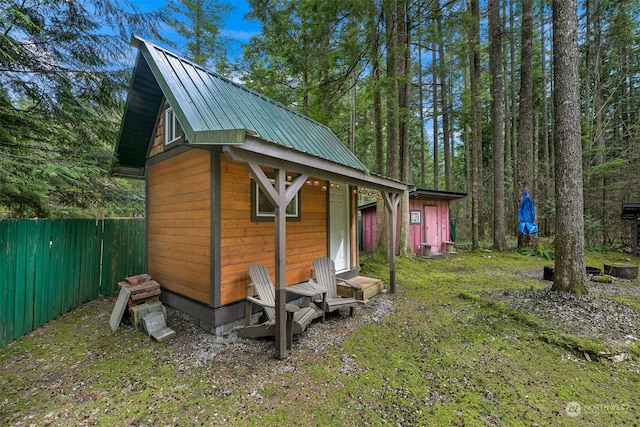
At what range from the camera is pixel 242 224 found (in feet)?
12.8

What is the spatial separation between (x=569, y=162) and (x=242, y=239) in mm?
5320

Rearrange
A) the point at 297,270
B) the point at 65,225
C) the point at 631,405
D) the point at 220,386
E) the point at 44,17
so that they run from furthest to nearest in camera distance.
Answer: the point at 297,270
the point at 65,225
the point at 44,17
the point at 220,386
the point at 631,405

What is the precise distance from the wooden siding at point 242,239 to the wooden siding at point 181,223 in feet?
0.72

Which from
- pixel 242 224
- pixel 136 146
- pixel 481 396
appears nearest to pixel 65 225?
pixel 136 146

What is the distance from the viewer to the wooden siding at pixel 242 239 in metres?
3.67

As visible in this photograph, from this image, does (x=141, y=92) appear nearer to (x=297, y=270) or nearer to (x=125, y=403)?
(x=297, y=270)

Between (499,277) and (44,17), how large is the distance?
32.1 ft

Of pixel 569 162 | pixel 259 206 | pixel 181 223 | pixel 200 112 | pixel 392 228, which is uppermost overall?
pixel 200 112

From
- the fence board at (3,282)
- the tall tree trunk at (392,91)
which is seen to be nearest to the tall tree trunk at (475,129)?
the tall tree trunk at (392,91)

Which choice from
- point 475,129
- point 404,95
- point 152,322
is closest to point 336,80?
point 404,95

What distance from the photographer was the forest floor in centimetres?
214

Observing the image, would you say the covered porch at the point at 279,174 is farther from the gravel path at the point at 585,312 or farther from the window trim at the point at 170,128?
the gravel path at the point at 585,312

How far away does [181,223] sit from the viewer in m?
4.25

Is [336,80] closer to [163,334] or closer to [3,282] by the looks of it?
[163,334]
